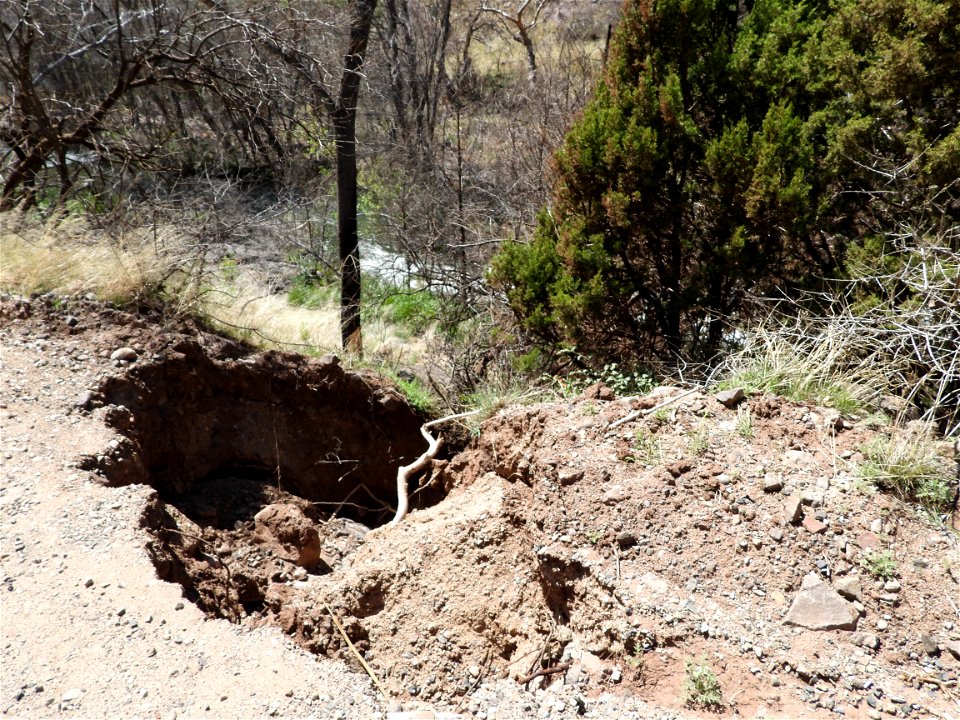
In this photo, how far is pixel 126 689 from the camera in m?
2.99

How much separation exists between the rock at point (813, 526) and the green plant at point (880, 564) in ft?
0.62

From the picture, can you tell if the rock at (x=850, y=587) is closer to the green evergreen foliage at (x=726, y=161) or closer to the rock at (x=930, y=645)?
the rock at (x=930, y=645)

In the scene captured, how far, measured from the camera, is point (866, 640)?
3049 millimetres

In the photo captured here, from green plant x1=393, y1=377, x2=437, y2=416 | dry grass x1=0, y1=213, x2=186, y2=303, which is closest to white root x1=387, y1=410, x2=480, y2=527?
green plant x1=393, y1=377, x2=437, y2=416

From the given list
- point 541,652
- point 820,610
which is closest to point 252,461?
point 541,652

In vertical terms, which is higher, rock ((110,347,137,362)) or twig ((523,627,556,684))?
rock ((110,347,137,362))

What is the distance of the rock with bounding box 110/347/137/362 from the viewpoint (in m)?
5.20

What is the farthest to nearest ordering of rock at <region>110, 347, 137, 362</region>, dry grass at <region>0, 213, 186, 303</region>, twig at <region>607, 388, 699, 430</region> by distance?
dry grass at <region>0, 213, 186, 303</region>
rock at <region>110, 347, 137, 362</region>
twig at <region>607, 388, 699, 430</region>

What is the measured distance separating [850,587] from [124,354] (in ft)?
14.8

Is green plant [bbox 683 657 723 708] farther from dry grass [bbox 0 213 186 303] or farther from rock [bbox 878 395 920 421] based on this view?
dry grass [bbox 0 213 186 303]

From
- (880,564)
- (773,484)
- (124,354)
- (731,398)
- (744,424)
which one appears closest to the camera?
(880,564)

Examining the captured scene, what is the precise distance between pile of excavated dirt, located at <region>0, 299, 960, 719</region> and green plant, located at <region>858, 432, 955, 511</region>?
8cm

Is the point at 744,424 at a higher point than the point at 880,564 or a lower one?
higher

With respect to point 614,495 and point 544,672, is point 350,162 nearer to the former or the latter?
point 614,495
